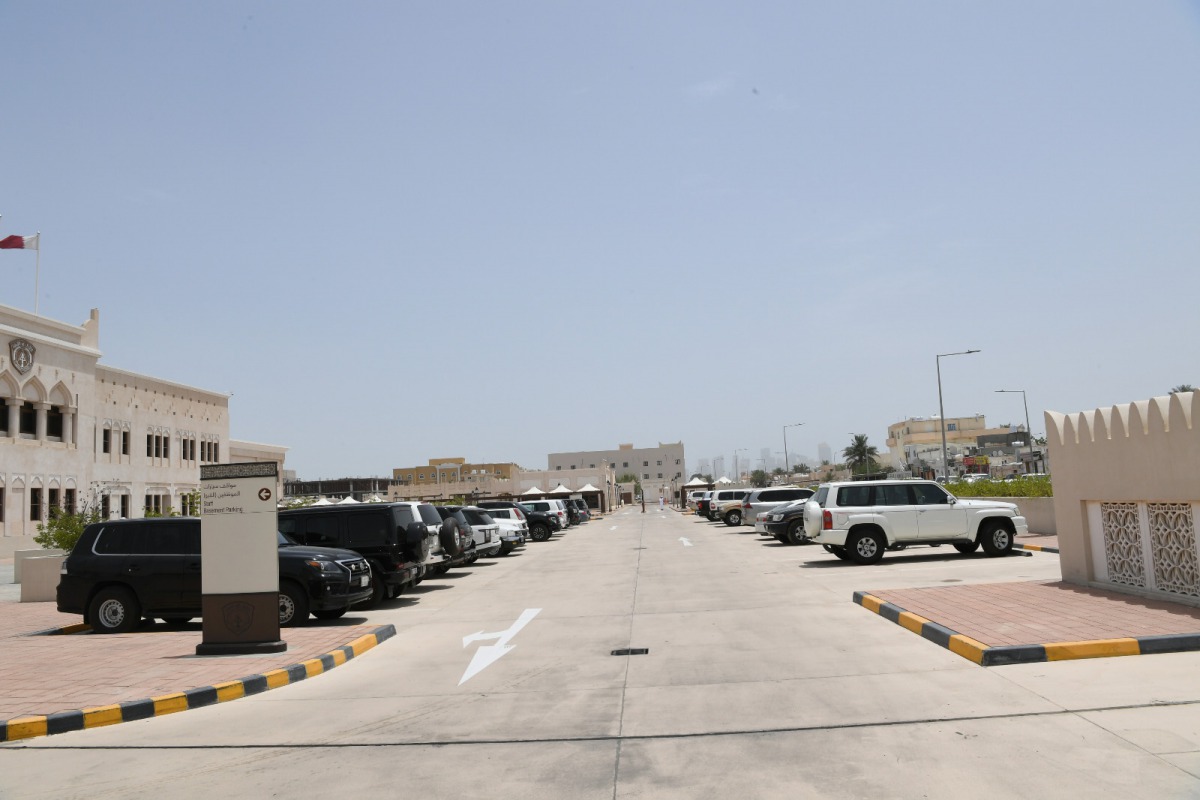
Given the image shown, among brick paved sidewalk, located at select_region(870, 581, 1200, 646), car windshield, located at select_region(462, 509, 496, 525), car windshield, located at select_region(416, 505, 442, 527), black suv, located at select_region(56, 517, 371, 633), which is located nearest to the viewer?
brick paved sidewalk, located at select_region(870, 581, 1200, 646)

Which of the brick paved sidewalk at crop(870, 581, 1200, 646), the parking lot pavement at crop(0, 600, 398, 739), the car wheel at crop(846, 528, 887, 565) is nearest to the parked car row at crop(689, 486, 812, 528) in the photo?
the car wheel at crop(846, 528, 887, 565)

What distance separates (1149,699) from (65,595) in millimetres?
15258

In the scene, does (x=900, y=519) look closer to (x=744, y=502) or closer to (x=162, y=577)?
(x=162, y=577)

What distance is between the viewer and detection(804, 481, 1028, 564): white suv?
22.0m

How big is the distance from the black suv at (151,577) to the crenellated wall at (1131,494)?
1164cm

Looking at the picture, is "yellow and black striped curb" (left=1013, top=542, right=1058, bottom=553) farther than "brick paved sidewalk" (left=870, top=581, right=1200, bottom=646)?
Yes

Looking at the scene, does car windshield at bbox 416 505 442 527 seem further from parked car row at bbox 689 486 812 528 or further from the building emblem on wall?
the building emblem on wall

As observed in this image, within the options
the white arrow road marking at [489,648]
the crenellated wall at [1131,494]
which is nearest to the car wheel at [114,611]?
the white arrow road marking at [489,648]

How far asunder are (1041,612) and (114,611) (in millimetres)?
14017

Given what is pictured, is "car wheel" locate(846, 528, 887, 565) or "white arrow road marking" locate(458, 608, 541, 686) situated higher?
"car wheel" locate(846, 528, 887, 565)

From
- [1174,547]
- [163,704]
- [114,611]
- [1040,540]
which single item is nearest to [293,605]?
[114,611]

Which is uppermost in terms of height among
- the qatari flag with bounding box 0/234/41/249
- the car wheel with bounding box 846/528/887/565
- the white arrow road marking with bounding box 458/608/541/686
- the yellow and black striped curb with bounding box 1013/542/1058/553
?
the qatari flag with bounding box 0/234/41/249

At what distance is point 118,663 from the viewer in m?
11.6

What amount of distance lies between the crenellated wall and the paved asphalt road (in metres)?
3.60
